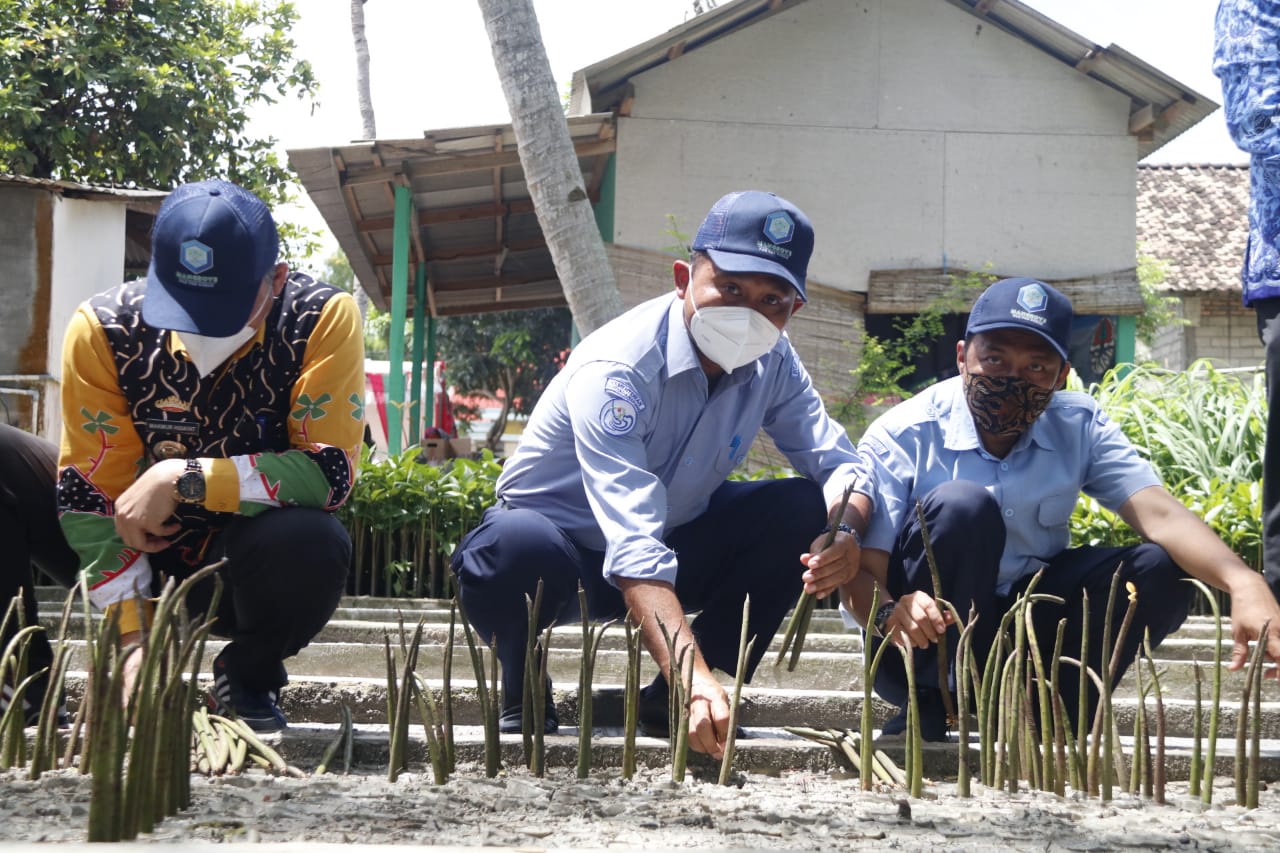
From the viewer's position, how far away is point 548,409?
3076 millimetres

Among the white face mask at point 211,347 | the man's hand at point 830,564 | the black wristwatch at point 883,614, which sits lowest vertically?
the black wristwatch at point 883,614

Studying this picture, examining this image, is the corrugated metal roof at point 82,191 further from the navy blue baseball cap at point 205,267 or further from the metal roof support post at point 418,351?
the navy blue baseball cap at point 205,267

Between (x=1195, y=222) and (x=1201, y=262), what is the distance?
1598 millimetres

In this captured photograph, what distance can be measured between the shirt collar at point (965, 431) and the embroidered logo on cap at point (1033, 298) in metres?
0.27

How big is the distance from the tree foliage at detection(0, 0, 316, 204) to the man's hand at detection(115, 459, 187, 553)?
401 inches

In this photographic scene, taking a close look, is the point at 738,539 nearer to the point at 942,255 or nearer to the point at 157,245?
the point at 157,245

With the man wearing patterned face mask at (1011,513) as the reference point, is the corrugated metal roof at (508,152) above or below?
above

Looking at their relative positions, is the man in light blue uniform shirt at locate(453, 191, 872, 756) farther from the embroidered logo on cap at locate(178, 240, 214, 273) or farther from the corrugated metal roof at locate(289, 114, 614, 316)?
the corrugated metal roof at locate(289, 114, 614, 316)

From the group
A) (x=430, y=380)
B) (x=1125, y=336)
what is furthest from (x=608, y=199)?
(x=1125, y=336)

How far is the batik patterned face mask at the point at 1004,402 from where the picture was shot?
3.05 metres

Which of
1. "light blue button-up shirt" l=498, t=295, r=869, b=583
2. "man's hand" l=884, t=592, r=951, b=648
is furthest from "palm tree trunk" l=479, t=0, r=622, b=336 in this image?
"man's hand" l=884, t=592, r=951, b=648

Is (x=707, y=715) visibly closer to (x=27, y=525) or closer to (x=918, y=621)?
(x=918, y=621)

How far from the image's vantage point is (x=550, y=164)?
6.64 meters

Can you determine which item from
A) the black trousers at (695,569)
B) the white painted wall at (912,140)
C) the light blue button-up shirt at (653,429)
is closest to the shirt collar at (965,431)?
the light blue button-up shirt at (653,429)
